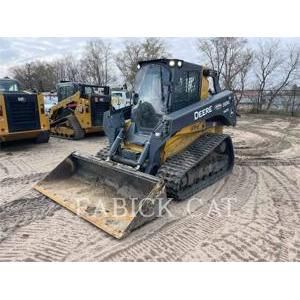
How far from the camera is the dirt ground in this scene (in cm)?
314

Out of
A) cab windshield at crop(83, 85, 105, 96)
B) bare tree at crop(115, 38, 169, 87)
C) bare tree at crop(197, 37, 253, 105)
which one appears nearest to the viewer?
cab windshield at crop(83, 85, 105, 96)

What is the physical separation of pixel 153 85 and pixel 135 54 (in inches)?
1170

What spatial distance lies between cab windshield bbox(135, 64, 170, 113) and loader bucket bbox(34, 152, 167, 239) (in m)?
1.41

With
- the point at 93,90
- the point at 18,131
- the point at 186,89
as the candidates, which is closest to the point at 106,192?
the point at 186,89

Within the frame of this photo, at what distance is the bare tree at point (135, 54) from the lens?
102 ft

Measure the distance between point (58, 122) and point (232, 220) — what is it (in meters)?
8.49

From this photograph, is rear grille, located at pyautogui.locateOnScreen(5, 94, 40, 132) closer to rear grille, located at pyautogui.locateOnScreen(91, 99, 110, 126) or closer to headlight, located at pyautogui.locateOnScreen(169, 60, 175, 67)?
rear grille, located at pyautogui.locateOnScreen(91, 99, 110, 126)

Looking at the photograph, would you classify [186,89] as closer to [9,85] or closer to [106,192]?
[106,192]

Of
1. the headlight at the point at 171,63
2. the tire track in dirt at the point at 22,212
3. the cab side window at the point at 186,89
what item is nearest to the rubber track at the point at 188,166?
the cab side window at the point at 186,89

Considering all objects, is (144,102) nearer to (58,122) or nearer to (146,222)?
(146,222)

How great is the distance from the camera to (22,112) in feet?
26.9

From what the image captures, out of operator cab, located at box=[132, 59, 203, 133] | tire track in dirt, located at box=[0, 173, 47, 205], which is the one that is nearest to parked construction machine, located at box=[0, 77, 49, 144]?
tire track in dirt, located at box=[0, 173, 47, 205]

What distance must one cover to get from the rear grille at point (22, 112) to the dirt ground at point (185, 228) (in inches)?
99.2
